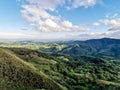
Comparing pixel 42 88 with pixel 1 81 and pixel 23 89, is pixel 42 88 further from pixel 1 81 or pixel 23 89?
pixel 1 81

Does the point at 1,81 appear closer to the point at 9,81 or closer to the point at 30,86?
the point at 9,81

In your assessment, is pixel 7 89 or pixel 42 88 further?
pixel 42 88

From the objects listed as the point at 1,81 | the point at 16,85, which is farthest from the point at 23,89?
the point at 1,81

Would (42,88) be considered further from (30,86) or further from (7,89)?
(7,89)

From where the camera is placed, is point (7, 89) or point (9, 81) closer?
point (7, 89)

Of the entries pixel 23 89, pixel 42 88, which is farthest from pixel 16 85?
pixel 42 88

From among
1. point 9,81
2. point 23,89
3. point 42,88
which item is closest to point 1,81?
point 9,81
